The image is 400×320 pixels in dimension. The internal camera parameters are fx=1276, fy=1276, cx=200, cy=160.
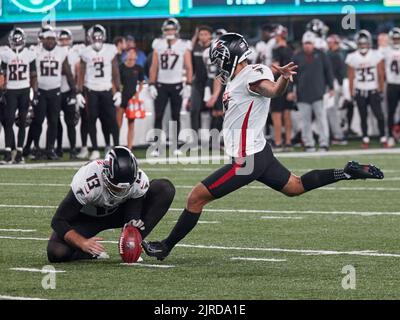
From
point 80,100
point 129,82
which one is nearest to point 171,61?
point 129,82

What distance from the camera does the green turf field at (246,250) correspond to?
24.3 ft

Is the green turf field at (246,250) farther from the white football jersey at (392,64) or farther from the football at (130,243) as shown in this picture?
the white football jersey at (392,64)

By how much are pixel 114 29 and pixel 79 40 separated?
1.64 m

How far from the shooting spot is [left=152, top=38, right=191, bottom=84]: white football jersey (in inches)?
763

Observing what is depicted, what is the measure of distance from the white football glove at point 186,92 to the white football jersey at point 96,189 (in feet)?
35.8

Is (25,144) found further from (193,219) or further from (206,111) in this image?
A: (193,219)

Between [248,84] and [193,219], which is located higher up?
[248,84]

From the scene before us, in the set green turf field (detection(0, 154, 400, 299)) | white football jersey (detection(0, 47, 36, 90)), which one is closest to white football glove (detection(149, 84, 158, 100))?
white football jersey (detection(0, 47, 36, 90))

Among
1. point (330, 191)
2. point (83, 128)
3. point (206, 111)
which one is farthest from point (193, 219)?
point (206, 111)

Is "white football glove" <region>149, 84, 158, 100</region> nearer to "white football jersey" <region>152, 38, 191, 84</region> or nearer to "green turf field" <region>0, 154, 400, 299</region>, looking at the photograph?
"white football jersey" <region>152, 38, 191, 84</region>

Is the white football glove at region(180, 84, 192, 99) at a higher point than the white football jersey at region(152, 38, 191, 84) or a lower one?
A: lower

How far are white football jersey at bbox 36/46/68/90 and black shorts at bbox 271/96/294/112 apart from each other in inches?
141

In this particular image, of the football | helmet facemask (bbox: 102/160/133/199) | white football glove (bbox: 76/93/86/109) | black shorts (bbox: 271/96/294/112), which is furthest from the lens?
black shorts (bbox: 271/96/294/112)

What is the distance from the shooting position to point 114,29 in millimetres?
23141
